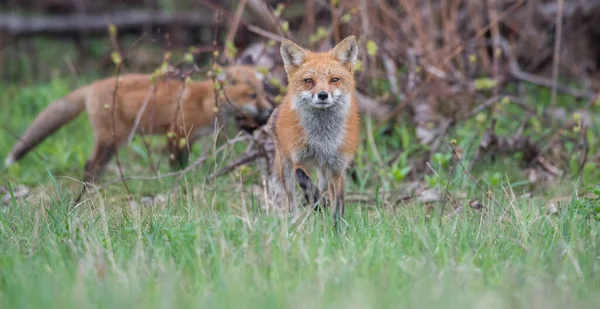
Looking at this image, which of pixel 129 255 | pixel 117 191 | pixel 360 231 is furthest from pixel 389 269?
pixel 117 191

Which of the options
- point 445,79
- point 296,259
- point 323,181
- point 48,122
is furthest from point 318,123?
point 48,122

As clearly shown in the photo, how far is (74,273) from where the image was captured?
3.80 m

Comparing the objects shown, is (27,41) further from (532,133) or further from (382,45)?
(532,133)

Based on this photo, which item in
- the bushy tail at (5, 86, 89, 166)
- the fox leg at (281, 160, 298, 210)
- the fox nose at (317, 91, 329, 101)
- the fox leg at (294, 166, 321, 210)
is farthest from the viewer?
the bushy tail at (5, 86, 89, 166)

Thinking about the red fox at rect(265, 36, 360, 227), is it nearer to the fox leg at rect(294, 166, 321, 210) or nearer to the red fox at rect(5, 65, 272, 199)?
the fox leg at rect(294, 166, 321, 210)

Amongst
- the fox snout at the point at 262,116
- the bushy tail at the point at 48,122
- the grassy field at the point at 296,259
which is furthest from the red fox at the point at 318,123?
the bushy tail at the point at 48,122

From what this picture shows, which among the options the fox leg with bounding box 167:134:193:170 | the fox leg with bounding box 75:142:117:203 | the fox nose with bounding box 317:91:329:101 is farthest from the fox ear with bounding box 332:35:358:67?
the fox leg with bounding box 75:142:117:203

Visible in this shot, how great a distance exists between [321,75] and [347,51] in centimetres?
35

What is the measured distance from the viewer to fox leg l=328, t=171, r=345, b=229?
5.39m

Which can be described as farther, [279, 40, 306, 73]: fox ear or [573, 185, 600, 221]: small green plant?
[279, 40, 306, 73]: fox ear

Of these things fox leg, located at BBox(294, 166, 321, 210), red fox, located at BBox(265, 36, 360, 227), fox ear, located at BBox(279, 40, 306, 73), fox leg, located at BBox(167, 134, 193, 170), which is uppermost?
fox ear, located at BBox(279, 40, 306, 73)

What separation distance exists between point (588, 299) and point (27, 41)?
11546 mm

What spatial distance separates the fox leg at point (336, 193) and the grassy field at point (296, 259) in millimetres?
99

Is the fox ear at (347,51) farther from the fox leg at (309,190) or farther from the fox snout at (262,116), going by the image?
the fox snout at (262,116)
